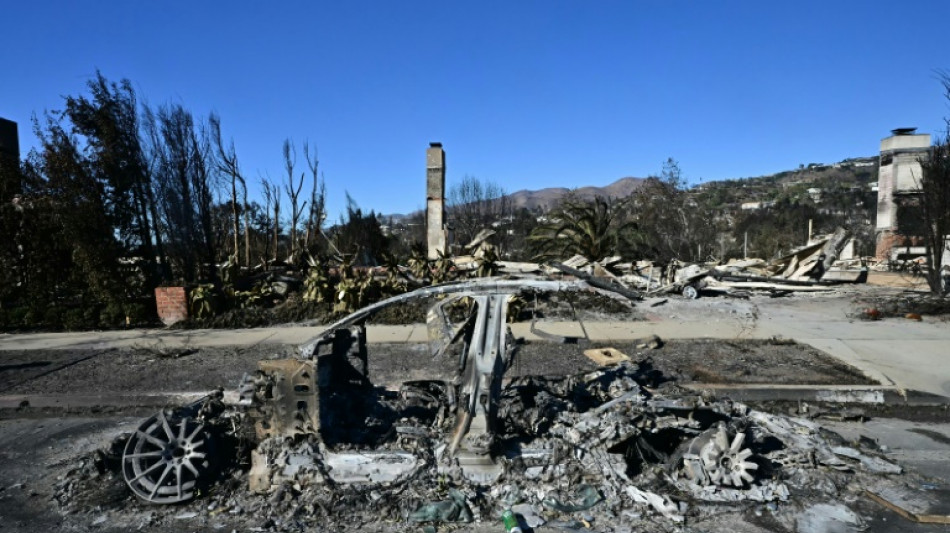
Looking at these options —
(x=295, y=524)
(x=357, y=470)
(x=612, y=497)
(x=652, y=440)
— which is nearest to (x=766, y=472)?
(x=652, y=440)

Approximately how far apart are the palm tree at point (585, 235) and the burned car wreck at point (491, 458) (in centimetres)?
1063

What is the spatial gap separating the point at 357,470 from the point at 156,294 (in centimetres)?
874

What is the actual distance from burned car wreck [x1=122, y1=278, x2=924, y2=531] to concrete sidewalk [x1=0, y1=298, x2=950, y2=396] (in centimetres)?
412

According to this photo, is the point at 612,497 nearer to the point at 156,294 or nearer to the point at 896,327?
the point at 896,327

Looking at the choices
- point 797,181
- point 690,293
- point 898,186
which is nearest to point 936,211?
point 690,293

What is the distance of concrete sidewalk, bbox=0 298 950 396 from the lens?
26.5 feet

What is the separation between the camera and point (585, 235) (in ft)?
49.9

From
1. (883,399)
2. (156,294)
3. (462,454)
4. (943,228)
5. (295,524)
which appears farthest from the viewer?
(943,228)

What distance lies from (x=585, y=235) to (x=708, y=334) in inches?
251

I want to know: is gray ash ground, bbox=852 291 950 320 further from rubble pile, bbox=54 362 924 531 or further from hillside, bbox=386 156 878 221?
hillside, bbox=386 156 878 221

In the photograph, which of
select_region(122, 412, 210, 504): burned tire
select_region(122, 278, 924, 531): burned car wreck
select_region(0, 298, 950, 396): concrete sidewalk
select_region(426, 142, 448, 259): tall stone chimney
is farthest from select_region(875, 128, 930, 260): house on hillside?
select_region(122, 412, 210, 504): burned tire

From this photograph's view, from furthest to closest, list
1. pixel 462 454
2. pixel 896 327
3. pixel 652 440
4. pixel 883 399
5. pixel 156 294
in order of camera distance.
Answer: pixel 156 294 → pixel 896 327 → pixel 883 399 → pixel 652 440 → pixel 462 454

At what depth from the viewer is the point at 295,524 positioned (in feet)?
11.9

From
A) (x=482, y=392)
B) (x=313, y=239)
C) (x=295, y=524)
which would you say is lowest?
(x=295, y=524)
